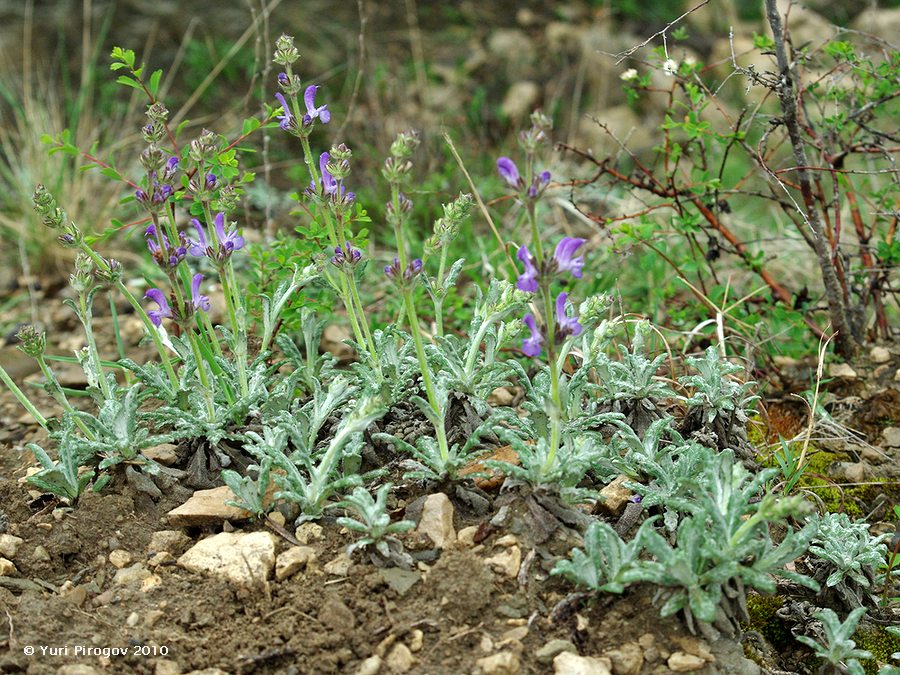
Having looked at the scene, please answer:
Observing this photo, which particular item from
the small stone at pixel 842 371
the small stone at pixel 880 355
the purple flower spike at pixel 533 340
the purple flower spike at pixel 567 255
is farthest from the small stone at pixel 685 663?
the small stone at pixel 880 355

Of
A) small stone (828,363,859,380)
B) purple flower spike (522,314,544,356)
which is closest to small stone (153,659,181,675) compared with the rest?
purple flower spike (522,314,544,356)

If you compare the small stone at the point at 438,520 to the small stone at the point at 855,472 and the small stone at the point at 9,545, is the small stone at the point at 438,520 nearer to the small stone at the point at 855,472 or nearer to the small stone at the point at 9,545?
the small stone at the point at 9,545

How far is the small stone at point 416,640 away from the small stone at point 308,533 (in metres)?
0.36

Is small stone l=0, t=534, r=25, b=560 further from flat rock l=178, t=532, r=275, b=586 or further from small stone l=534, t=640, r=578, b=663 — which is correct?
small stone l=534, t=640, r=578, b=663

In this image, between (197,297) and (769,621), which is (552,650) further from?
(197,297)

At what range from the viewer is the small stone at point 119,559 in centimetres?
216

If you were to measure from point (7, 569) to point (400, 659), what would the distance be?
38.0 inches

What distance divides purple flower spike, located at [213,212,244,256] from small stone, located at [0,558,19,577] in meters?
0.89

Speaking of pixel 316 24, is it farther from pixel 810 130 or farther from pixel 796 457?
pixel 796 457

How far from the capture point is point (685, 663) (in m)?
1.87

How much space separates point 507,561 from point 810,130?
197 centimetres

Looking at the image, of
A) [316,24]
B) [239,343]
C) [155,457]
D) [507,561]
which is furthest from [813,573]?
[316,24]

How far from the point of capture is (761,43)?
10.2 ft

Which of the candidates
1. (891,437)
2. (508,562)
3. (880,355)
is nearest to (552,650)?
(508,562)
